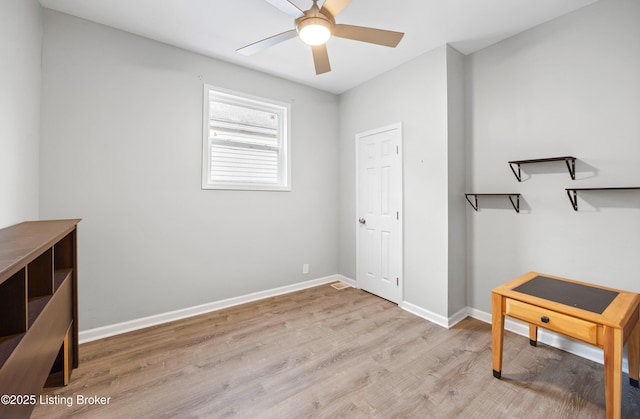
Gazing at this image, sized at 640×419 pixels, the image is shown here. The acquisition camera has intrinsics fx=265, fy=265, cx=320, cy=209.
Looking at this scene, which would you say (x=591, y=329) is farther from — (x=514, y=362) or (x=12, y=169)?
(x=12, y=169)

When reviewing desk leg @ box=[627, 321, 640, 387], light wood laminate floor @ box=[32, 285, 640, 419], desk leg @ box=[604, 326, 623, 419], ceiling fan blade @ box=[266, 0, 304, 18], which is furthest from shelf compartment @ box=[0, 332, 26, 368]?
desk leg @ box=[627, 321, 640, 387]

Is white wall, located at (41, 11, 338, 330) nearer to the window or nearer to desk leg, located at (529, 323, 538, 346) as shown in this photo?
the window

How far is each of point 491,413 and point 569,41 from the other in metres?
2.86

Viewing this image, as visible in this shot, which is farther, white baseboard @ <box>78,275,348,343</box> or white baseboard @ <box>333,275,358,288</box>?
white baseboard @ <box>333,275,358,288</box>

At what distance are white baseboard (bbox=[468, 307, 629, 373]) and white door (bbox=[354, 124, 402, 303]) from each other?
1058 mm

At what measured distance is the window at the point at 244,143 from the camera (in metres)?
3.02

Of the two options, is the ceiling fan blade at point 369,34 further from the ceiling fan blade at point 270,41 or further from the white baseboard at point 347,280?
the white baseboard at point 347,280

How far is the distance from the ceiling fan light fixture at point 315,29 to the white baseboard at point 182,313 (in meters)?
2.74

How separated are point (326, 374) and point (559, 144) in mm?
2658

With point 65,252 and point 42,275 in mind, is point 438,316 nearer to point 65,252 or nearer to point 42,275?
point 42,275

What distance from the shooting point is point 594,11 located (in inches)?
81.3

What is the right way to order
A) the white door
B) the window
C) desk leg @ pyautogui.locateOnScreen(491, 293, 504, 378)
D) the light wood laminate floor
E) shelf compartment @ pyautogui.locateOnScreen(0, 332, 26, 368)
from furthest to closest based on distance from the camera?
the white door → the window → desk leg @ pyautogui.locateOnScreen(491, 293, 504, 378) → the light wood laminate floor → shelf compartment @ pyautogui.locateOnScreen(0, 332, 26, 368)

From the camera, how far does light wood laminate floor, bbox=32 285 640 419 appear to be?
63.4 inches

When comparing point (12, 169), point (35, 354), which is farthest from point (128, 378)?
point (12, 169)
